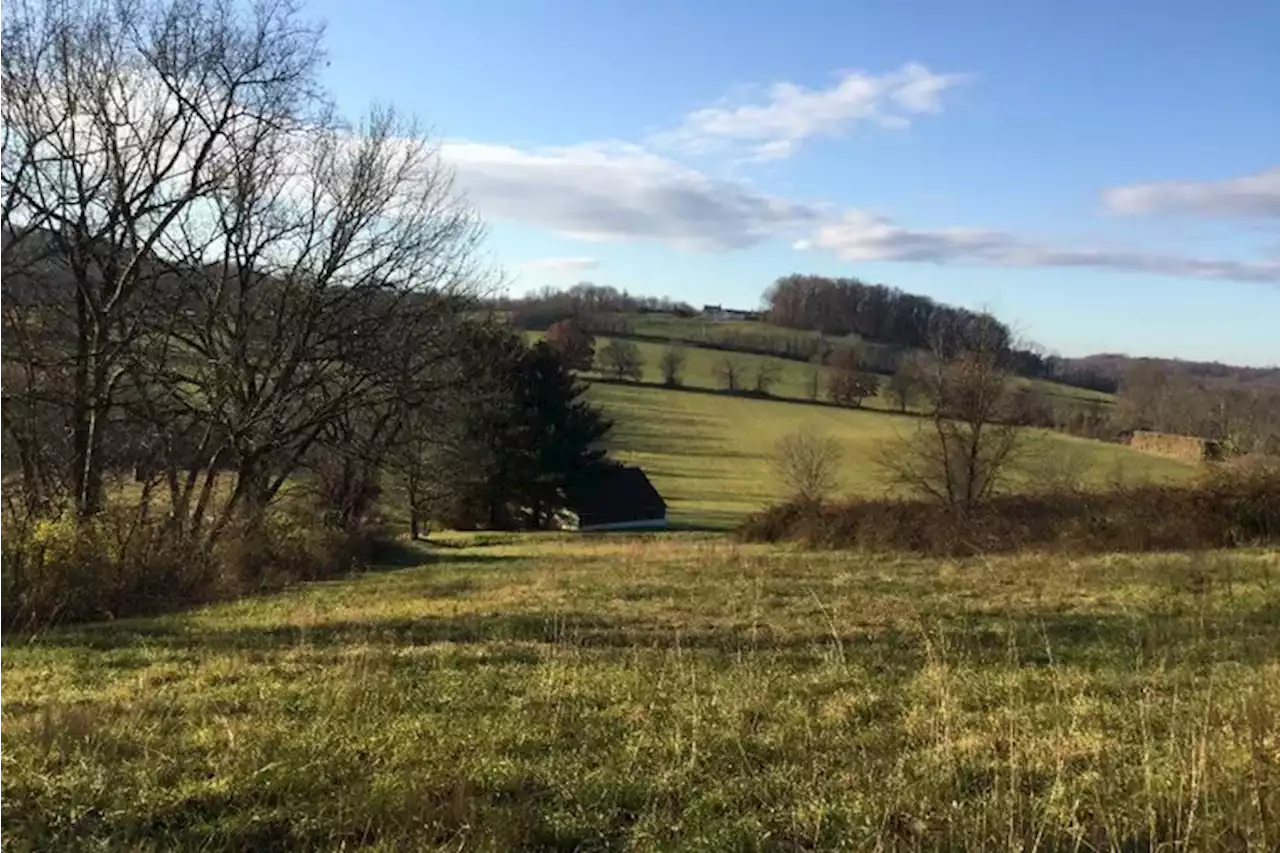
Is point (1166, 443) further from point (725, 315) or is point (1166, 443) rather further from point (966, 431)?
point (725, 315)

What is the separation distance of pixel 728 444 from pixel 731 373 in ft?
55.2

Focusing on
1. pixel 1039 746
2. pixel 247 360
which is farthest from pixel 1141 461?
pixel 1039 746

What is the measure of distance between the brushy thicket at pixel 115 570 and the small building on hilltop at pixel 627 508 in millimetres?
37868

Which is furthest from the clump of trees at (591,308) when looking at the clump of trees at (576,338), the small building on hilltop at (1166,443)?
the small building on hilltop at (1166,443)

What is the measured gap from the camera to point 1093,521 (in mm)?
23328

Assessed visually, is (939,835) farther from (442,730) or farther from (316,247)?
(316,247)

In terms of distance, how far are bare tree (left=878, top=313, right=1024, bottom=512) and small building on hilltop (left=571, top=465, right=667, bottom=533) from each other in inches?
748

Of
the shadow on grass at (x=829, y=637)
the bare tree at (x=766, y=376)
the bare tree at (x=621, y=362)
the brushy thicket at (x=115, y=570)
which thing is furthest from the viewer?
the bare tree at (x=766, y=376)

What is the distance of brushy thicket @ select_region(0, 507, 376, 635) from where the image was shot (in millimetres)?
13664

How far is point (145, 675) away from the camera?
26.6 feet

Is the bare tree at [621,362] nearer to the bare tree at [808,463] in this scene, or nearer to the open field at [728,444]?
the open field at [728,444]

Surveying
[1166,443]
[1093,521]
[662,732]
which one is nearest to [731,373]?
[1166,443]

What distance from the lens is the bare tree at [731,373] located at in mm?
94644

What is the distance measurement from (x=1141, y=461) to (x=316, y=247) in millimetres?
53981
